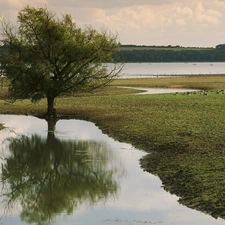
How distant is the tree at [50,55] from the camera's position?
35.6m

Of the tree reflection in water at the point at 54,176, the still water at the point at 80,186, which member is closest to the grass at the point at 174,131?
the still water at the point at 80,186

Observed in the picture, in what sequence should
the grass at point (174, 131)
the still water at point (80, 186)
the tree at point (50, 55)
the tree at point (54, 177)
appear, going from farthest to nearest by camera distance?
1. the tree at point (50, 55)
2. the grass at point (174, 131)
3. the tree at point (54, 177)
4. the still water at point (80, 186)

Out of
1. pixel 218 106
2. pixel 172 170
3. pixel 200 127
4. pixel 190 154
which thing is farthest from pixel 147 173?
pixel 218 106

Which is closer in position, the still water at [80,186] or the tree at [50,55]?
the still water at [80,186]

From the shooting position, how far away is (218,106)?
40.4 m

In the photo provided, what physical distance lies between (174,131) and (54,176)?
936cm

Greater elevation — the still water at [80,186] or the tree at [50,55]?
the tree at [50,55]

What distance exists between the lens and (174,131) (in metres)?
28.4

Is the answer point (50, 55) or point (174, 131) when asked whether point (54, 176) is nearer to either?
point (174, 131)

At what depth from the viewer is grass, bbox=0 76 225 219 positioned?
58.1ft

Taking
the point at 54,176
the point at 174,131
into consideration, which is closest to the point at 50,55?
the point at 174,131

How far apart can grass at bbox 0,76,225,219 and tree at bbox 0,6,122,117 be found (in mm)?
2627

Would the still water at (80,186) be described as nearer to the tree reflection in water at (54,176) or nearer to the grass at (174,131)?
the tree reflection in water at (54,176)

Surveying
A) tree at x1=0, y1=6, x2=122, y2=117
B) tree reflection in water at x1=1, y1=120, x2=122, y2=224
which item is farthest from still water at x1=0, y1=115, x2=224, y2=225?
tree at x1=0, y1=6, x2=122, y2=117
